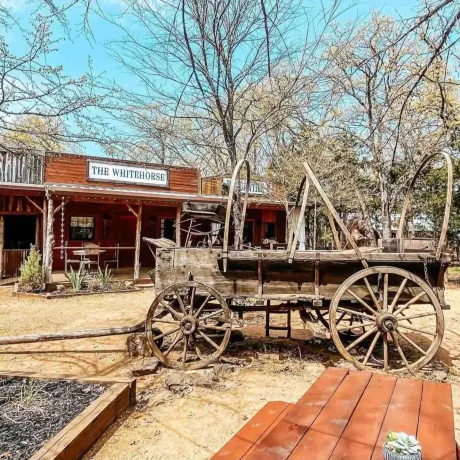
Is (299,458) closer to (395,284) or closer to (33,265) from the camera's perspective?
(395,284)

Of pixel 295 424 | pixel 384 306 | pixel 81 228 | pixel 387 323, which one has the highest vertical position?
pixel 81 228

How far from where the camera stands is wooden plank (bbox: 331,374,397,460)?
1.90m

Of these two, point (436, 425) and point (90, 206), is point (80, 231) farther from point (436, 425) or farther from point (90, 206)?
point (436, 425)

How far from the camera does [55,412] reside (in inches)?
128

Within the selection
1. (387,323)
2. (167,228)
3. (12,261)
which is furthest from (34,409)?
(167,228)

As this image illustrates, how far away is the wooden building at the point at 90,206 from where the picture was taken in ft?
40.0

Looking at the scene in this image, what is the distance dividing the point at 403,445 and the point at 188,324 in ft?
11.6

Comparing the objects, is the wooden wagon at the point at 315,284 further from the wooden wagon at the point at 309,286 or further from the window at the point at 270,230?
the window at the point at 270,230

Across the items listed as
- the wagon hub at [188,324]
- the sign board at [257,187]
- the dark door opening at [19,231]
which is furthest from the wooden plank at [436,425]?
the dark door opening at [19,231]

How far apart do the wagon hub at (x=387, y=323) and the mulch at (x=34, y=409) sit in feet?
10.4

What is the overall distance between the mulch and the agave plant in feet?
7.81

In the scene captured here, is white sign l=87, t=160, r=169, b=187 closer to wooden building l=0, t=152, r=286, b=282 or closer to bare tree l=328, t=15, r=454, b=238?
wooden building l=0, t=152, r=286, b=282

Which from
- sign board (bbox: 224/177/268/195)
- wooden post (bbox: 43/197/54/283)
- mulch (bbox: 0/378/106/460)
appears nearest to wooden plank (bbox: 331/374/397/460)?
mulch (bbox: 0/378/106/460)

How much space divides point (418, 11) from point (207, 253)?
3.40 metres
